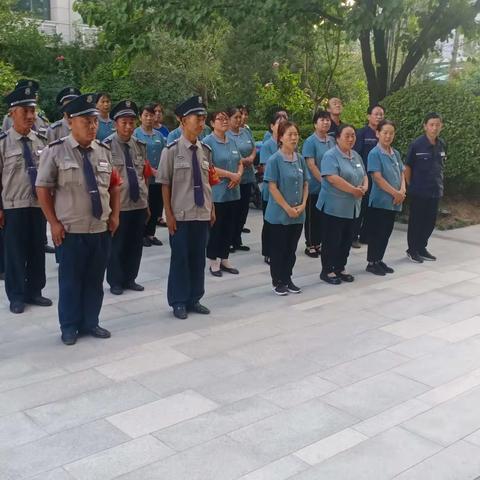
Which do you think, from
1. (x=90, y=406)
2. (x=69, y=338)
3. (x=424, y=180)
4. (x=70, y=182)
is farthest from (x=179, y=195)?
(x=424, y=180)

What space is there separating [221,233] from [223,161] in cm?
70

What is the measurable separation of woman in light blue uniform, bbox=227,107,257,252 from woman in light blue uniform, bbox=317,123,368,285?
4.14ft

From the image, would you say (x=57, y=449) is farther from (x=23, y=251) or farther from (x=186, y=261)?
(x=23, y=251)

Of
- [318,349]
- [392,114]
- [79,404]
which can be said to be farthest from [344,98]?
[79,404]

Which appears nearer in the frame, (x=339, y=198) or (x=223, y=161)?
(x=339, y=198)

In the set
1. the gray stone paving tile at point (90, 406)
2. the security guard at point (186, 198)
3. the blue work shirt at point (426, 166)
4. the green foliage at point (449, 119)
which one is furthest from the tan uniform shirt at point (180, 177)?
the green foliage at point (449, 119)

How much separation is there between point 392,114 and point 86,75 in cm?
1208

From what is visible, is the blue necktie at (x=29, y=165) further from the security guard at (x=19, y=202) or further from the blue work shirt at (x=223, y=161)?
the blue work shirt at (x=223, y=161)

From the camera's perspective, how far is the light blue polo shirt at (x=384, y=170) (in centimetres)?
671

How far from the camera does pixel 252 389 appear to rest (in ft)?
13.4

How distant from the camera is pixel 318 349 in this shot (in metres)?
4.79

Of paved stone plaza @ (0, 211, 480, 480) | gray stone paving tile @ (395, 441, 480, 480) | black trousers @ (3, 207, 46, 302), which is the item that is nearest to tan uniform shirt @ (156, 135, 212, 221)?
paved stone plaza @ (0, 211, 480, 480)

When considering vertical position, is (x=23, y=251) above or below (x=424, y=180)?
below

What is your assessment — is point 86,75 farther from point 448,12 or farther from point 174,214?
point 174,214
